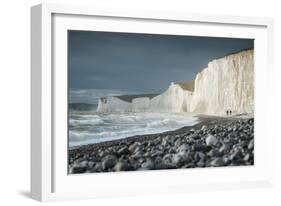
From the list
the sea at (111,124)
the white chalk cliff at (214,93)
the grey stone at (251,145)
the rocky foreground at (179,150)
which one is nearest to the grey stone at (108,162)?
the rocky foreground at (179,150)

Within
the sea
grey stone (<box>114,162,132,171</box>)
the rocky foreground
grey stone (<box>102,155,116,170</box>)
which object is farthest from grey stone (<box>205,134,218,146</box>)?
grey stone (<box>102,155,116,170</box>)

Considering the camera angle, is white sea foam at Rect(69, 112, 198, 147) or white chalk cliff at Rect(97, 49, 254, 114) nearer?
white sea foam at Rect(69, 112, 198, 147)

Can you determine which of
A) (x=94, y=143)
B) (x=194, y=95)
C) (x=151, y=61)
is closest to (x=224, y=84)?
(x=194, y=95)

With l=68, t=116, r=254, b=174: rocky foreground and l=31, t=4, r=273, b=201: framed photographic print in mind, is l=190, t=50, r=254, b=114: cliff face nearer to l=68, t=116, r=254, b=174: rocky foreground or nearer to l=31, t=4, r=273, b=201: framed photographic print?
l=31, t=4, r=273, b=201: framed photographic print

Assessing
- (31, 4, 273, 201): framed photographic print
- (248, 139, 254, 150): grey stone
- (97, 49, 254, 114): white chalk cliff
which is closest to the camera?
(31, 4, 273, 201): framed photographic print

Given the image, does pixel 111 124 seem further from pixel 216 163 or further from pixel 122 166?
pixel 216 163

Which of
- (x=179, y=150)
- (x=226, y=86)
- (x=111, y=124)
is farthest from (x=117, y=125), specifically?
(x=226, y=86)

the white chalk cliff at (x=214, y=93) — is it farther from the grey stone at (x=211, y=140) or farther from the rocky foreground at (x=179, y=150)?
the grey stone at (x=211, y=140)
